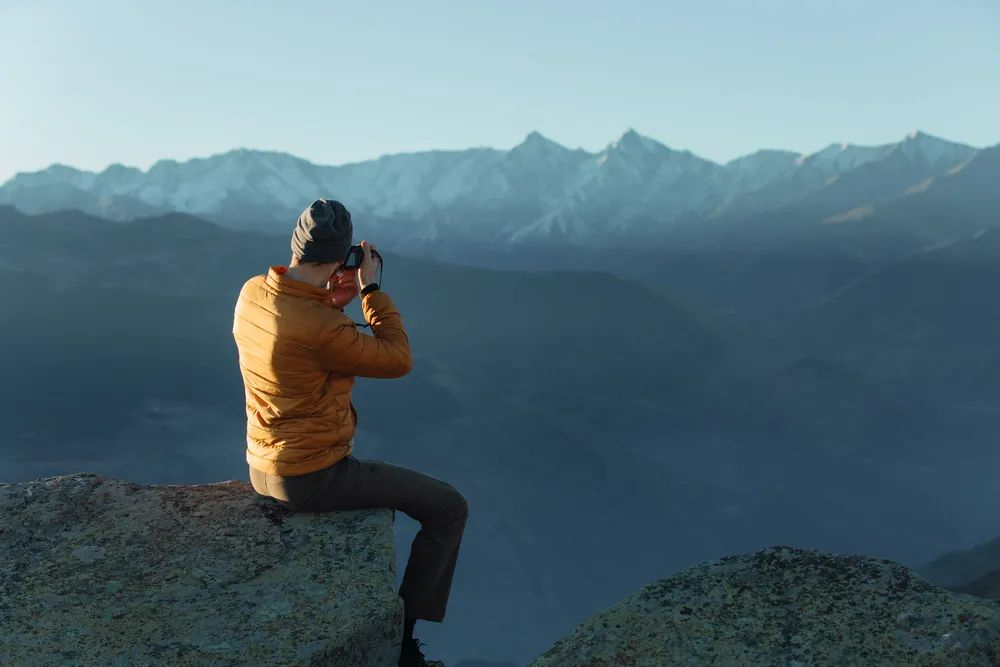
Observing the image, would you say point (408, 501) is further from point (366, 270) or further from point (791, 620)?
point (791, 620)

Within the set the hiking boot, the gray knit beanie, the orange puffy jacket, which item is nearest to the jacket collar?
the orange puffy jacket

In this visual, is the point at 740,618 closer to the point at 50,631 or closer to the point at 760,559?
the point at 760,559

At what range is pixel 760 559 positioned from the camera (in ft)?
16.6

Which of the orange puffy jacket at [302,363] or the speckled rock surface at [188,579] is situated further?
the orange puffy jacket at [302,363]

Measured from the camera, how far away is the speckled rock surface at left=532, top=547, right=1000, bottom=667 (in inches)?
165

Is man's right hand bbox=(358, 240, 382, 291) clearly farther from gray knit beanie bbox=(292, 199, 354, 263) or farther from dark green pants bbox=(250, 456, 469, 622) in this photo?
dark green pants bbox=(250, 456, 469, 622)

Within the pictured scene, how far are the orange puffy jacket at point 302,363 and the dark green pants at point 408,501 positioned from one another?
157 millimetres

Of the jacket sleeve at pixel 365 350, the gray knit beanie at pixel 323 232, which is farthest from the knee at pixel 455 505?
the gray knit beanie at pixel 323 232

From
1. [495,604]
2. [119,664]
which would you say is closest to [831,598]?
[119,664]

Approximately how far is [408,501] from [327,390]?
2.84 feet

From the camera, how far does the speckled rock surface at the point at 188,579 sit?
4449 millimetres

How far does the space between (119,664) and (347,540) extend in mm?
1377

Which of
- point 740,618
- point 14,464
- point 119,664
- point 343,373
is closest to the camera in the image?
point 119,664

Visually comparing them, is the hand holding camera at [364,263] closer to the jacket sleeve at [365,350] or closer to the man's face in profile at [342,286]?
the man's face in profile at [342,286]
